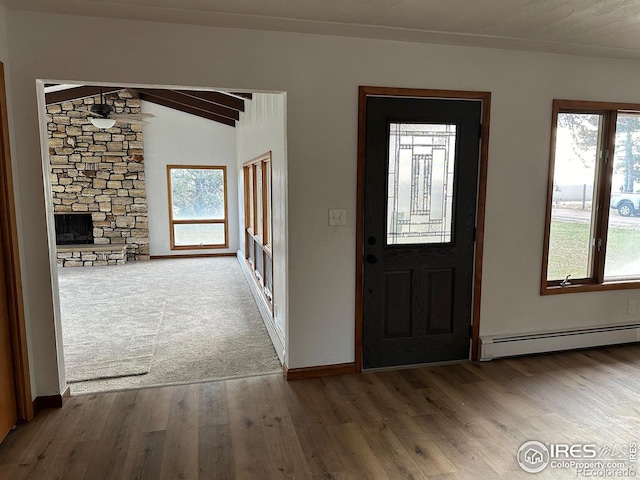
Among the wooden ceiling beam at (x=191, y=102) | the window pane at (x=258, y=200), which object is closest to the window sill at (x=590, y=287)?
the window pane at (x=258, y=200)

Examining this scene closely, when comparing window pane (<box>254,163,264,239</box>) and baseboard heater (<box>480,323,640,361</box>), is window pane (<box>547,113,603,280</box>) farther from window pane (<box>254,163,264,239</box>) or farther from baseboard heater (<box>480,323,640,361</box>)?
window pane (<box>254,163,264,239</box>)

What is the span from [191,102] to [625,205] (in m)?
6.23

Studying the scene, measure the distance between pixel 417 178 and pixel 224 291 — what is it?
3.56 meters

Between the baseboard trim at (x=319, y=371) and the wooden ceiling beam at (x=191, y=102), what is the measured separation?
515 cm

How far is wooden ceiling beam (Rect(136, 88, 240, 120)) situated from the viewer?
277 inches

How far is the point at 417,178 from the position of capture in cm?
319

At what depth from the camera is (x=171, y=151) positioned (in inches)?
328

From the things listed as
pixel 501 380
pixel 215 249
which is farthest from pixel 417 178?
pixel 215 249

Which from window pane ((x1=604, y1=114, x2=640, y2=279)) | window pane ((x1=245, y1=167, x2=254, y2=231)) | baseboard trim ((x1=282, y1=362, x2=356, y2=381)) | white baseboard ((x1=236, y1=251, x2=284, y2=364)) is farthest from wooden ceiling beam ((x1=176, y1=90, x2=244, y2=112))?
window pane ((x1=604, y1=114, x2=640, y2=279))

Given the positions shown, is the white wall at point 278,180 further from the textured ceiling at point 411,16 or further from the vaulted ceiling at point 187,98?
the vaulted ceiling at point 187,98

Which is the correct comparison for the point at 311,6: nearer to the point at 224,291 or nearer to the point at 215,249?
the point at 224,291

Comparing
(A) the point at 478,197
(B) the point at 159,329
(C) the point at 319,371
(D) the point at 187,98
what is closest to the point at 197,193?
(D) the point at 187,98

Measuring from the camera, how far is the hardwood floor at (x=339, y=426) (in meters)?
2.23

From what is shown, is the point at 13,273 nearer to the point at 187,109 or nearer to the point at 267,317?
the point at 267,317
